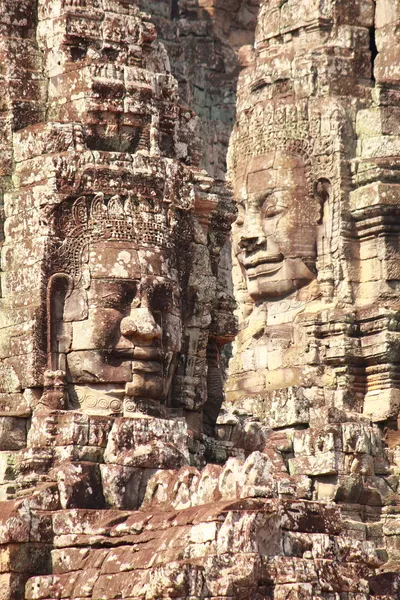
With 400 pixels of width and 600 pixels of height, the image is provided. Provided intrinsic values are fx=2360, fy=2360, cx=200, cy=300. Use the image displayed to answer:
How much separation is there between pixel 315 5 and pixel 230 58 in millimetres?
3545

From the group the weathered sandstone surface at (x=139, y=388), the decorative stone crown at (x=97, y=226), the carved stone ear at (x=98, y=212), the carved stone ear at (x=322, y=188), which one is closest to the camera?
the weathered sandstone surface at (x=139, y=388)

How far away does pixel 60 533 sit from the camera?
26.4 metres

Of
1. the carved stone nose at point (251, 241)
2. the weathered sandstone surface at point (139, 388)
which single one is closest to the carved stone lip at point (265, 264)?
the carved stone nose at point (251, 241)

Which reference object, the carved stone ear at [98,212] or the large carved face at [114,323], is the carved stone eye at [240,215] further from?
the carved stone ear at [98,212]

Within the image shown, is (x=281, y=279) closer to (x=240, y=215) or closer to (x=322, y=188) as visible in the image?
(x=240, y=215)

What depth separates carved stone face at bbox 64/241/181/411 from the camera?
27969 mm

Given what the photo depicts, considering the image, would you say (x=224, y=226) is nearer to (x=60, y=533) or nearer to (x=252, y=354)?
(x=60, y=533)

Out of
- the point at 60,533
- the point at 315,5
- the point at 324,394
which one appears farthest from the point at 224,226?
the point at 315,5

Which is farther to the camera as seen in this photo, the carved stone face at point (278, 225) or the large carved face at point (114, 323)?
the carved stone face at point (278, 225)

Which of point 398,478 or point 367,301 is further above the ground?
point 367,301

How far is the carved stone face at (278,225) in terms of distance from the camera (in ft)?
135

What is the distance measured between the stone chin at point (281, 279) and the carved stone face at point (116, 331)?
42.9 feet

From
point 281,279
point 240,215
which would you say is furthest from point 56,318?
point 240,215

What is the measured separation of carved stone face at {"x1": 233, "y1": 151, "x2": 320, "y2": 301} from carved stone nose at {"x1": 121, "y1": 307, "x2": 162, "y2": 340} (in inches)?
514
